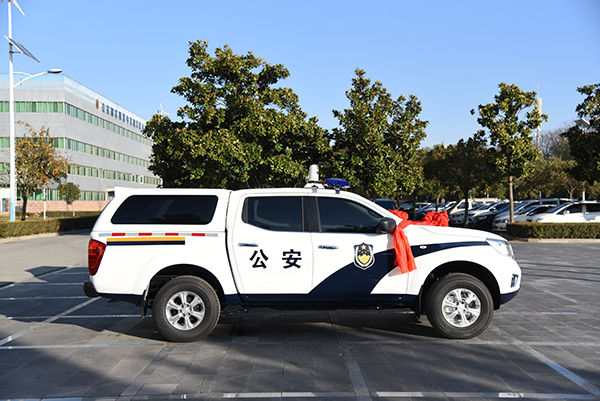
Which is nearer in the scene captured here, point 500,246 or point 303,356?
point 303,356

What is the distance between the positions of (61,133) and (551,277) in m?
52.0

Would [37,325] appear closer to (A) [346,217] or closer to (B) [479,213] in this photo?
(A) [346,217]

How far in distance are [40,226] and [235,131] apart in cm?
1361

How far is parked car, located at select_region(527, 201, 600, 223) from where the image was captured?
2219cm

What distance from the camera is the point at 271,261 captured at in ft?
19.9

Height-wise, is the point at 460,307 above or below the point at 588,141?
below

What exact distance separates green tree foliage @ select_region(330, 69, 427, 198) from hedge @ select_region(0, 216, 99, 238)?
50.8ft

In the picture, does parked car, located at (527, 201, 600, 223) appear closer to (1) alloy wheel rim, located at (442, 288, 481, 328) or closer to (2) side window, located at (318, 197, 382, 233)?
(1) alloy wheel rim, located at (442, 288, 481, 328)

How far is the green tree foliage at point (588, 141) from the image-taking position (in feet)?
71.4

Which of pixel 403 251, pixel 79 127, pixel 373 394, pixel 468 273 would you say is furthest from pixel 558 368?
pixel 79 127

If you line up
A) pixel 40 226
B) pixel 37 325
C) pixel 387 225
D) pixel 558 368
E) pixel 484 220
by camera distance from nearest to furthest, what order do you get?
pixel 558 368
pixel 387 225
pixel 37 325
pixel 40 226
pixel 484 220

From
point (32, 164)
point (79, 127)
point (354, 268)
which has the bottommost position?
point (354, 268)

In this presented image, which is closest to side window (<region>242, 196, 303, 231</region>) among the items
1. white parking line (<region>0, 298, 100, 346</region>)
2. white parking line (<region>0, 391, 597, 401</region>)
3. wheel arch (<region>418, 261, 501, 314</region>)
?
wheel arch (<region>418, 261, 501, 314</region>)

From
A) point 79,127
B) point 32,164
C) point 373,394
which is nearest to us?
point 373,394
